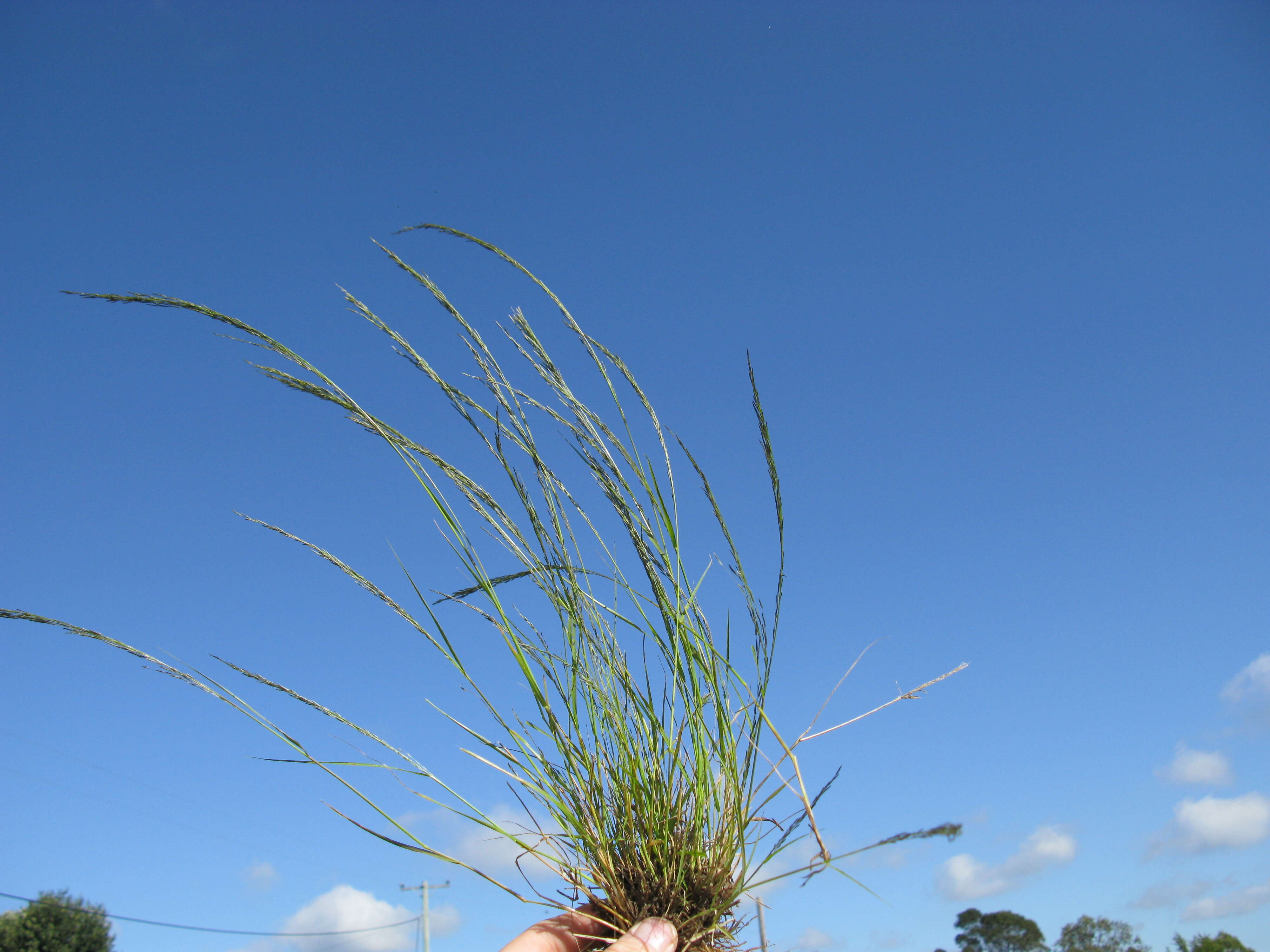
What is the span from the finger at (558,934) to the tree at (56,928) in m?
20.6

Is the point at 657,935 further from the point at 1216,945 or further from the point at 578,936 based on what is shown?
the point at 1216,945

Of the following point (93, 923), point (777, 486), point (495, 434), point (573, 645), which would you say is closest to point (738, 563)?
point (777, 486)

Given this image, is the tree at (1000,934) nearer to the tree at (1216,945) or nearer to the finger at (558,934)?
the tree at (1216,945)

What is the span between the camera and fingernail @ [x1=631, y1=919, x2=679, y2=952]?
0.83 meters

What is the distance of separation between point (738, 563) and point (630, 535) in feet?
0.49

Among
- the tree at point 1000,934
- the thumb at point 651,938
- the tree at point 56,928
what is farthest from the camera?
the tree at point 1000,934

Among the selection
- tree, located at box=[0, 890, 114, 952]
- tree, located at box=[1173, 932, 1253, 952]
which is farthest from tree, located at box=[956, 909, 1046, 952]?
tree, located at box=[0, 890, 114, 952]

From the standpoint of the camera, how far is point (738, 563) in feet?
3.02

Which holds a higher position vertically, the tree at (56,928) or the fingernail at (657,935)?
the tree at (56,928)

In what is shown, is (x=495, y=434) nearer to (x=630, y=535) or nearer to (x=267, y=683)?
(x=630, y=535)

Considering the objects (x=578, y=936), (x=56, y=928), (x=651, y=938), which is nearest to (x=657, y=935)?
(x=651, y=938)

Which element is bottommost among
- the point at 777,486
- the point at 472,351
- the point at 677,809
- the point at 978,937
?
the point at 978,937

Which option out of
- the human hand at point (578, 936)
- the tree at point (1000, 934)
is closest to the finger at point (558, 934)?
the human hand at point (578, 936)

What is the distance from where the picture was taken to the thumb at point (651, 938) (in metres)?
0.82
